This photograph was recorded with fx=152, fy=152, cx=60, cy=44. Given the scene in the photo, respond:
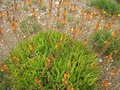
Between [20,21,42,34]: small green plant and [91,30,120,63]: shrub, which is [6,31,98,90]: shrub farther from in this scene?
[20,21,42,34]: small green plant

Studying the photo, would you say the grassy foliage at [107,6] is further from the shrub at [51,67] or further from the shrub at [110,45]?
the shrub at [51,67]

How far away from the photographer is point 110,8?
4.62 metres

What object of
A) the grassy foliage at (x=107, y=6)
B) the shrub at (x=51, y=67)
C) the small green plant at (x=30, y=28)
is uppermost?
the grassy foliage at (x=107, y=6)

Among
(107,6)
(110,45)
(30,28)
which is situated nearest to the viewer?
(110,45)

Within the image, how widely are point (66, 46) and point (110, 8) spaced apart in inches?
101

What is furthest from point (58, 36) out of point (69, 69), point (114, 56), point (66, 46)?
point (114, 56)

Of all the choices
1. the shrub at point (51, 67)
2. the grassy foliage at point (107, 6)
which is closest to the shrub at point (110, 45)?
the shrub at point (51, 67)

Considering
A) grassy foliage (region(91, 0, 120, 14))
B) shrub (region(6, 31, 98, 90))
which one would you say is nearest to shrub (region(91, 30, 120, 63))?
shrub (region(6, 31, 98, 90))

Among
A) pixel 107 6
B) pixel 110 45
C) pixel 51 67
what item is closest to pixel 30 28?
pixel 51 67

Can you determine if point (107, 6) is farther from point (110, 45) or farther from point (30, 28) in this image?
point (30, 28)

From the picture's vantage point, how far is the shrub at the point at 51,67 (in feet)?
7.72

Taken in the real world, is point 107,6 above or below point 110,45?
above

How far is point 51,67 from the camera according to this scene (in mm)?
2453

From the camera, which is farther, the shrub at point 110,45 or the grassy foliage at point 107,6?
the grassy foliage at point 107,6
